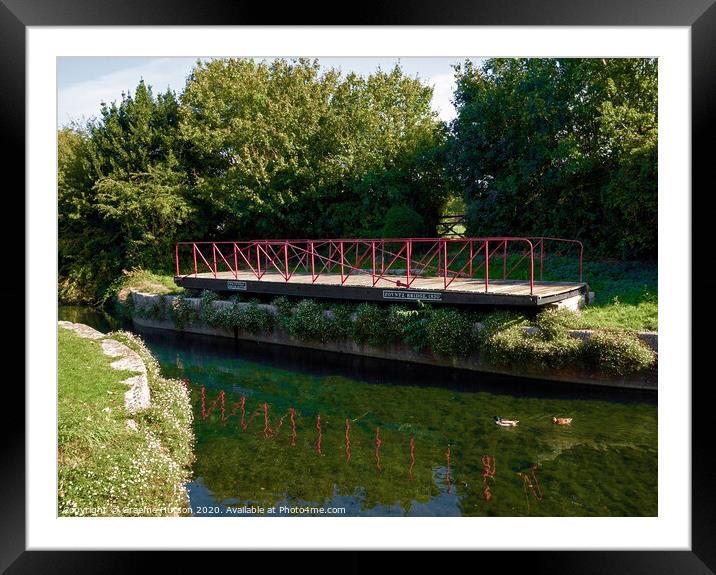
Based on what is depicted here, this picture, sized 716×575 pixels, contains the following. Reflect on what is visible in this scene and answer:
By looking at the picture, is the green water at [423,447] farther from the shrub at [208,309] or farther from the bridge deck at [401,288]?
the shrub at [208,309]

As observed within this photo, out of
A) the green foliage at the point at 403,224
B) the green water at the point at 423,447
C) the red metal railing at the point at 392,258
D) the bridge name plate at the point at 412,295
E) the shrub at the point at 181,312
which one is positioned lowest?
the green water at the point at 423,447

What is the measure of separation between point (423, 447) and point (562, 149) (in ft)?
29.5

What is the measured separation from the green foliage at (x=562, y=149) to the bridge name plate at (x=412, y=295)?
5.04 m

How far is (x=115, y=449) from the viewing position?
6.59m

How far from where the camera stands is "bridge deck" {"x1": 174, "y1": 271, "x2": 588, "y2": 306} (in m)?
11.6

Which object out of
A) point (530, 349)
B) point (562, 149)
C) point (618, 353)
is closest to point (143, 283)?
point (562, 149)

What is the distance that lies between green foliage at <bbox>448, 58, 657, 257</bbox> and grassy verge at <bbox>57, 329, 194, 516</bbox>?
1081cm

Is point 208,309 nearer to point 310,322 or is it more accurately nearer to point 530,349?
point 310,322

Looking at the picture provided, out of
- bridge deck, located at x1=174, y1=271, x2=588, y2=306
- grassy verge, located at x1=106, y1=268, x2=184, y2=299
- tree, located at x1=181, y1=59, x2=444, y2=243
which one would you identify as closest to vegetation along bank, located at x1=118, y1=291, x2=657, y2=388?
bridge deck, located at x1=174, y1=271, x2=588, y2=306

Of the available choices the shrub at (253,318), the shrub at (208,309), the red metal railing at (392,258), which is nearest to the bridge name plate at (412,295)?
the red metal railing at (392,258)

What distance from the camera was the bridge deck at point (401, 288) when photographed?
11609 millimetres
